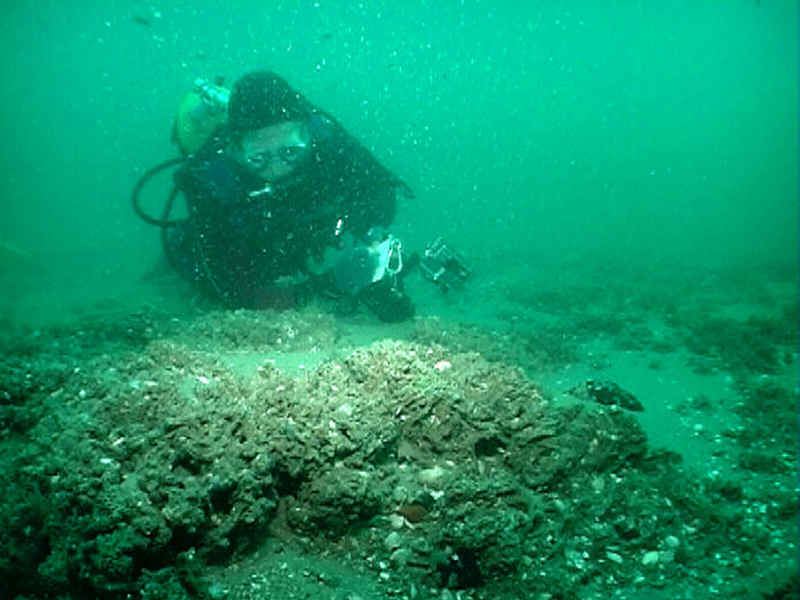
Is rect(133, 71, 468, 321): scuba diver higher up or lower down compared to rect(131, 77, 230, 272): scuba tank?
lower down

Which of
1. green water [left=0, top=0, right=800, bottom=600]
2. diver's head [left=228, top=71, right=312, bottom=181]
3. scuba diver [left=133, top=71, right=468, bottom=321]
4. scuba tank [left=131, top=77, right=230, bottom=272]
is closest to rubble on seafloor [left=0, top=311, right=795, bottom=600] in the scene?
green water [left=0, top=0, right=800, bottom=600]

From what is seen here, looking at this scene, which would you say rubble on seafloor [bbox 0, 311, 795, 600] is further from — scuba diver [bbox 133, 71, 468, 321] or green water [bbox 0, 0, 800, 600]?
scuba diver [bbox 133, 71, 468, 321]

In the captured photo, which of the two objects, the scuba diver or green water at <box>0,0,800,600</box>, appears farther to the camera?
the scuba diver

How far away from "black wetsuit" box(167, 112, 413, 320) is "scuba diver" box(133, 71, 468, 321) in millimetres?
18

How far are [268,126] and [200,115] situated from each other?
8.56 ft

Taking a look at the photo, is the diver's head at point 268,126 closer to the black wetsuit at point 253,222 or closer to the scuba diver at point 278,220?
the scuba diver at point 278,220

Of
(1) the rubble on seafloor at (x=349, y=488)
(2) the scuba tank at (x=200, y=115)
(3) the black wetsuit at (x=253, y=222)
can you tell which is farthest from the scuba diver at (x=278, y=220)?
(1) the rubble on seafloor at (x=349, y=488)

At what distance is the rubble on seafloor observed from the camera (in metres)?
2.70

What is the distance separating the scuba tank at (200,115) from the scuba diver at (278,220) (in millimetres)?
1082

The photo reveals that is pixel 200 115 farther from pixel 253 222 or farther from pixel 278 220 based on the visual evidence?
pixel 278 220

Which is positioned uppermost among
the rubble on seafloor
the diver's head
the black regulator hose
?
the diver's head

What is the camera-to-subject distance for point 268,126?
29.8ft

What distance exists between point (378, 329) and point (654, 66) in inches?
4886

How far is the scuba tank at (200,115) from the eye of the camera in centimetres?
1055
